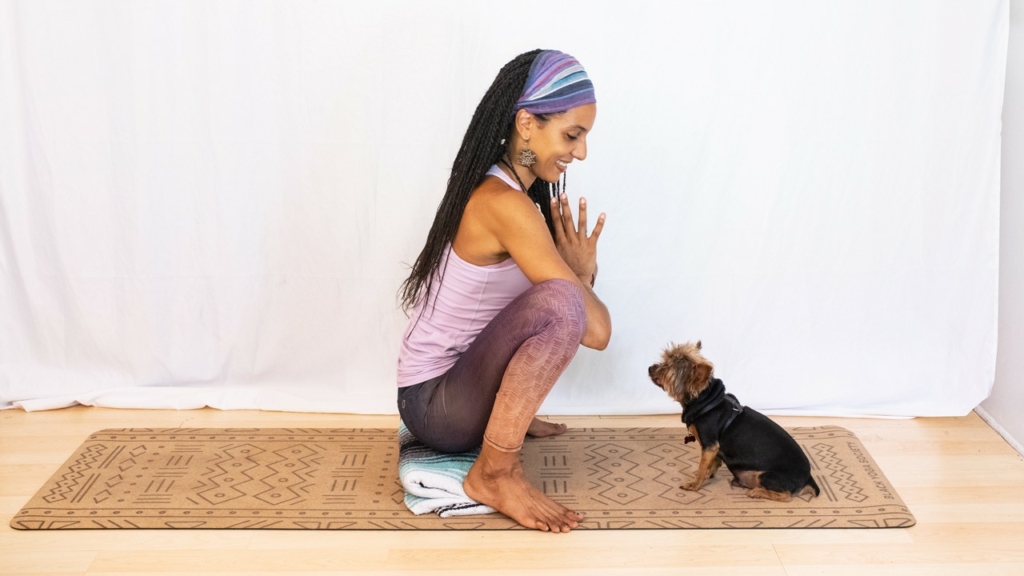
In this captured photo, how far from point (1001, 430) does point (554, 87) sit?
1.91 metres

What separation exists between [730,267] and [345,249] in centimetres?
129

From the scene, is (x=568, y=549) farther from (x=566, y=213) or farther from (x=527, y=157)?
(x=527, y=157)

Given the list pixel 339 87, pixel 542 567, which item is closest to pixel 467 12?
pixel 339 87

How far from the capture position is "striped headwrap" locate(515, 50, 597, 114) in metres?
2.42

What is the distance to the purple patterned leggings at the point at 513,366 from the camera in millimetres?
2418

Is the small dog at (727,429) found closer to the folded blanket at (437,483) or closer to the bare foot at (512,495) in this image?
the bare foot at (512,495)

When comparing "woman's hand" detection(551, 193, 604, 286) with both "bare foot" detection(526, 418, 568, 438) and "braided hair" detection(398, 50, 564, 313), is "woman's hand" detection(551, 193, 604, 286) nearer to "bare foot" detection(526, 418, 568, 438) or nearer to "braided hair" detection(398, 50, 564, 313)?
"braided hair" detection(398, 50, 564, 313)

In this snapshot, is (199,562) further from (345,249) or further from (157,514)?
(345,249)

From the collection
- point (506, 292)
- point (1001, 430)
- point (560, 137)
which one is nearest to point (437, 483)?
point (506, 292)

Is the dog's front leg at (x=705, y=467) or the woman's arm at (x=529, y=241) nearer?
the woman's arm at (x=529, y=241)

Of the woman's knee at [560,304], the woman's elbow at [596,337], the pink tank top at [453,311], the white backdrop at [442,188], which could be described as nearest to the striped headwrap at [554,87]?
the pink tank top at [453,311]

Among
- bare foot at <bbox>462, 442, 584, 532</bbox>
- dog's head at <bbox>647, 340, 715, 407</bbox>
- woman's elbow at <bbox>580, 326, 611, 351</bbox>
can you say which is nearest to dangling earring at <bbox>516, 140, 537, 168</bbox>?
woman's elbow at <bbox>580, 326, 611, 351</bbox>

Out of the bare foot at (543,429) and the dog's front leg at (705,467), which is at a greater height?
the dog's front leg at (705,467)

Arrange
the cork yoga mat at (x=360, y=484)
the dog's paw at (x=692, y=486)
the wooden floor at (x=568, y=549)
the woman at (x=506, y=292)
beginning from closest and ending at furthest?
the wooden floor at (x=568, y=549) → the woman at (x=506, y=292) → the cork yoga mat at (x=360, y=484) → the dog's paw at (x=692, y=486)
